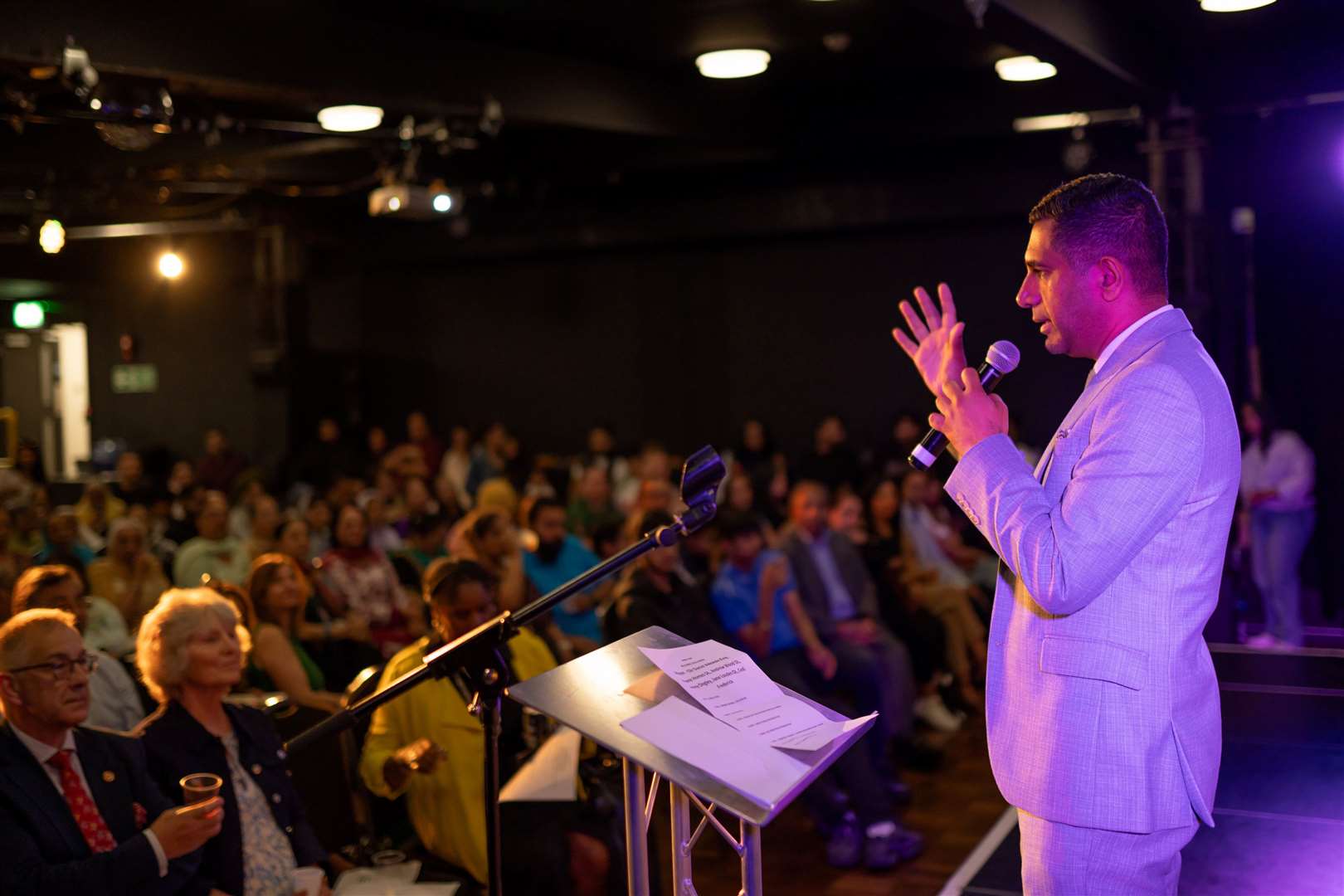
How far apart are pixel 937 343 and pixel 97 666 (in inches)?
112

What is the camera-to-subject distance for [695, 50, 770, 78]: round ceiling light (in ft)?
20.9

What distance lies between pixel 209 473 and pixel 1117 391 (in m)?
11.4

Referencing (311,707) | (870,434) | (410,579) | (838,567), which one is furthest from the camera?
(870,434)

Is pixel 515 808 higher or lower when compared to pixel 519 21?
lower

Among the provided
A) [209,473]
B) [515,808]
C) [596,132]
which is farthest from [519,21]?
[209,473]

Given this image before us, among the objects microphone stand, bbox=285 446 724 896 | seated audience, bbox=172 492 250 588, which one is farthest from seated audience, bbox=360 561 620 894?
seated audience, bbox=172 492 250 588

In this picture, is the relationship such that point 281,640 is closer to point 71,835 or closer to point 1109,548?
point 71,835

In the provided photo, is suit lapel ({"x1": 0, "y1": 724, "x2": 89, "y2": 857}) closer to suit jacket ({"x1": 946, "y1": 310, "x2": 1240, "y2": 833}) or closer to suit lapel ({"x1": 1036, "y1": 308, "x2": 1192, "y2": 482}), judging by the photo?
suit jacket ({"x1": 946, "y1": 310, "x2": 1240, "y2": 833})

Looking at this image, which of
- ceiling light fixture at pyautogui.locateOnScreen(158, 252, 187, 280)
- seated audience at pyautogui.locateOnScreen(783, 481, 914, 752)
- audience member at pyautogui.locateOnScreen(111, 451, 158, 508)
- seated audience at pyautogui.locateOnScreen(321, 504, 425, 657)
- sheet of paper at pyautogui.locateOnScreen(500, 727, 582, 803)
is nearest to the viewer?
sheet of paper at pyautogui.locateOnScreen(500, 727, 582, 803)

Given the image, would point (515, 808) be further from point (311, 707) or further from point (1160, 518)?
point (1160, 518)

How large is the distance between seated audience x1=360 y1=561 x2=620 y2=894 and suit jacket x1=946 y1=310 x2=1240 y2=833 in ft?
5.39

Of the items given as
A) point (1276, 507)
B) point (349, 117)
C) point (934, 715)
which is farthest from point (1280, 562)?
point (349, 117)

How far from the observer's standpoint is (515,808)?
3.18 metres

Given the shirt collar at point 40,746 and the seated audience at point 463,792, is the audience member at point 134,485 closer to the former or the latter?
the seated audience at point 463,792
